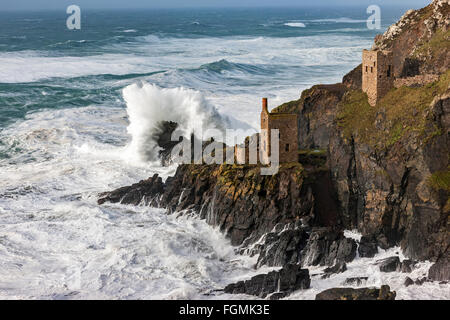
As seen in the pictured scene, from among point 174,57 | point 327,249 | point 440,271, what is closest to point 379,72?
point 327,249

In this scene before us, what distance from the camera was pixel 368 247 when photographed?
29.3 m

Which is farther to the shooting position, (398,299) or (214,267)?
(214,267)

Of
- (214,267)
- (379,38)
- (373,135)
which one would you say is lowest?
(214,267)

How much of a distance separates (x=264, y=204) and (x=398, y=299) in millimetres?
8388

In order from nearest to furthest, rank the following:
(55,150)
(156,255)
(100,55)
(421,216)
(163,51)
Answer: (421,216)
(156,255)
(55,150)
(100,55)
(163,51)

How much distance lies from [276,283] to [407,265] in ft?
16.7

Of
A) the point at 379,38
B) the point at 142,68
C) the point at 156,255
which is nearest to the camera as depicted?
the point at 156,255

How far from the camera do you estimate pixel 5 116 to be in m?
60.7

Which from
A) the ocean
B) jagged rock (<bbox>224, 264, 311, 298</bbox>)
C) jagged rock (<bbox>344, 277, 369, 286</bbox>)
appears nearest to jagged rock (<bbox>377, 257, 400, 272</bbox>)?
the ocean

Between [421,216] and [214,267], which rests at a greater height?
[421,216]

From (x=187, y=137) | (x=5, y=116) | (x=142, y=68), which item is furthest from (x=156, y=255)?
(x=142, y=68)

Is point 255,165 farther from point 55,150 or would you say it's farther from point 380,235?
point 55,150

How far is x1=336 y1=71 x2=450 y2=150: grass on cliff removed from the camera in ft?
99.6

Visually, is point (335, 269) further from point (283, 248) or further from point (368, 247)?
point (283, 248)
